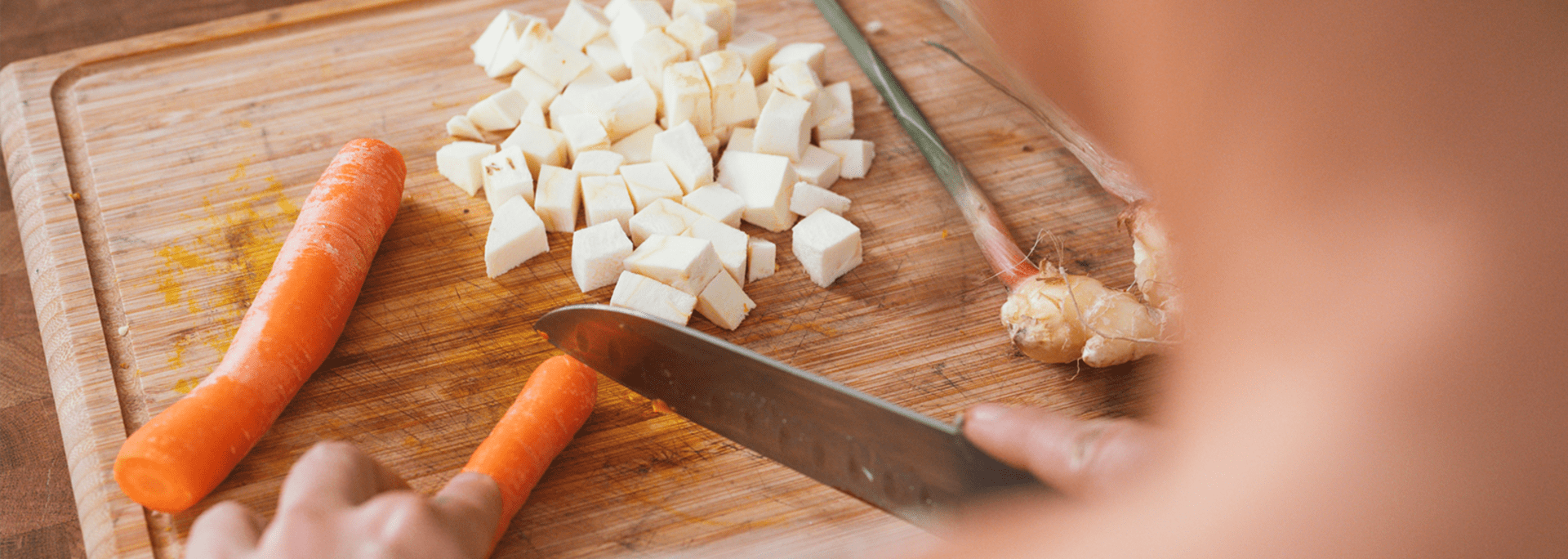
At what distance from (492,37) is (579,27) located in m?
0.20

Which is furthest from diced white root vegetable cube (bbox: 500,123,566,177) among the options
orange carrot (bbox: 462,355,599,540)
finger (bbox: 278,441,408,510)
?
finger (bbox: 278,441,408,510)

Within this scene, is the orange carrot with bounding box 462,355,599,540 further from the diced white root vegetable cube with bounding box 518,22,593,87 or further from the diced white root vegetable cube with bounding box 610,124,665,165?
the diced white root vegetable cube with bounding box 518,22,593,87

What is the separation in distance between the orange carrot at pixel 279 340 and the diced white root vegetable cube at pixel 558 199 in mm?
268

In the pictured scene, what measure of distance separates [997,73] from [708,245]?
3.05ft

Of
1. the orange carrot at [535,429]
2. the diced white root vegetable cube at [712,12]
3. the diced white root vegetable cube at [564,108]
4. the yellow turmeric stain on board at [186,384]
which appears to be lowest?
the yellow turmeric stain on board at [186,384]

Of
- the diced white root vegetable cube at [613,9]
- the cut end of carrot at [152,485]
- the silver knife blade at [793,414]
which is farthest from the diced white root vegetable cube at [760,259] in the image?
the cut end of carrot at [152,485]

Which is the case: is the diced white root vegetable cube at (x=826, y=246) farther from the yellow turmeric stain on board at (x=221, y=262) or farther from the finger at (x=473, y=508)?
the yellow turmeric stain on board at (x=221, y=262)

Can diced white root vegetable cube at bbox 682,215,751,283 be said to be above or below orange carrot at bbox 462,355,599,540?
above

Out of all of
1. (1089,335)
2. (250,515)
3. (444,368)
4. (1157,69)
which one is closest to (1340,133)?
(1157,69)

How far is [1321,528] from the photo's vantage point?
738mm

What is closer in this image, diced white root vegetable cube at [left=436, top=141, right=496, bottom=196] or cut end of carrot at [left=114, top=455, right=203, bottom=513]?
cut end of carrot at [left=114, top=455, right=203, bottom=513]

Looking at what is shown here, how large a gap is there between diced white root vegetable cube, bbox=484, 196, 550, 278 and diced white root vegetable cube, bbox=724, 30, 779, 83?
2.08ft

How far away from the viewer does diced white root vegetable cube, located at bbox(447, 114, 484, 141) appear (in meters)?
1.99

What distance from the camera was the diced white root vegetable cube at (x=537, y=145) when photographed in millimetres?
1912
